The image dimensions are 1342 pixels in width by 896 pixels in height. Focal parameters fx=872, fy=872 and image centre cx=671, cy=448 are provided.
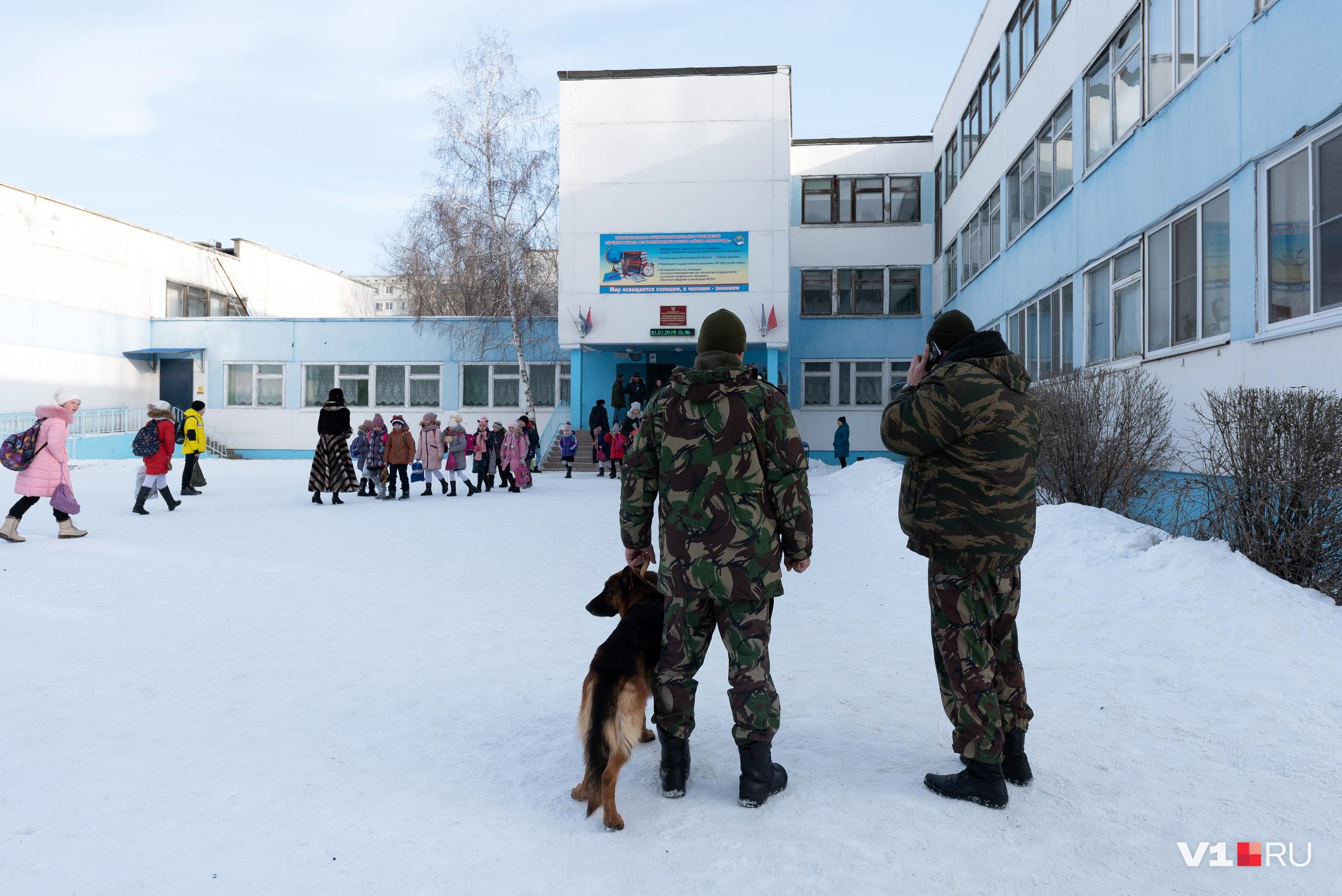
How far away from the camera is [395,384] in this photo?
2939 cm

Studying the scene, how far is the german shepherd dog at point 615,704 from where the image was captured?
2.76 metres

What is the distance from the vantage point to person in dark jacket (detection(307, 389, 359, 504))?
12820mm

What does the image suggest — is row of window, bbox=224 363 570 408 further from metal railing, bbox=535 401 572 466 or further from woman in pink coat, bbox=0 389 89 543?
woman in pink coat, bbox=0 389 89 543

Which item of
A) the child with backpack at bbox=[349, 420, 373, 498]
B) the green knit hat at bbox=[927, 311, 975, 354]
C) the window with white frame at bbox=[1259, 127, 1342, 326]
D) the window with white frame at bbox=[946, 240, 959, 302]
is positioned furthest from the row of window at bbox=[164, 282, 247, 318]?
the green knit hat at bbox=[927, 311, 975, 354]

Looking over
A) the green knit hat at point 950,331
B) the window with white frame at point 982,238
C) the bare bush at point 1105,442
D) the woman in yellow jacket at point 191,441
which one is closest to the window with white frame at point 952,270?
A: the window with white frame at point 982,238

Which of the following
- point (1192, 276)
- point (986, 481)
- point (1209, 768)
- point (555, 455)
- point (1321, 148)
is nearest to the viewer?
point (986, 481)

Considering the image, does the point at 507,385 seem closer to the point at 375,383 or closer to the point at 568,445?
the point at 375,383

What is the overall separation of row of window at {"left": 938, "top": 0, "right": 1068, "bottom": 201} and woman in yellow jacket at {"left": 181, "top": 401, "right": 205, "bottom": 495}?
15.1m

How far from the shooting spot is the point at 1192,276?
9055 mm

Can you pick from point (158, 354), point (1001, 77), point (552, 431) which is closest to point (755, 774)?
point (1001, 77)

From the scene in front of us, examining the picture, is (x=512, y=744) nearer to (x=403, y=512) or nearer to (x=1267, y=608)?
(x=1267, y=608)

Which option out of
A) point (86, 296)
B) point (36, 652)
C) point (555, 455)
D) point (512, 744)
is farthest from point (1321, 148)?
point (86, 296)

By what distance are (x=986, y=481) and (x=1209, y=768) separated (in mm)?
1488

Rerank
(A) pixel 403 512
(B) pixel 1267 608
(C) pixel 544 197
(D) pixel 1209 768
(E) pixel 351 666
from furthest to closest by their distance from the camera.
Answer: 1. (C) pixel 544 197
2. (A) pixel 403 512
3. (B) pixel 1267 608
4. (E) pixel 351 666
5. (D) pixel 1209 768
